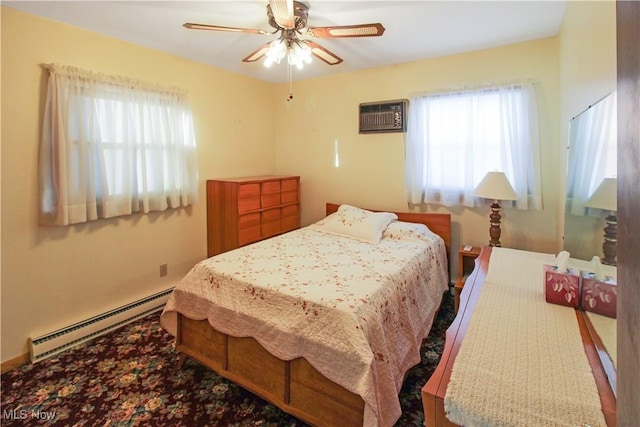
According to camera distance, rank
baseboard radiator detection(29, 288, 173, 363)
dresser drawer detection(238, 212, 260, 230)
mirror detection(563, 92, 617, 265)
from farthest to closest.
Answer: dresser drawer detection(238, 212, 260, 230) → baseboard radiator detection(29, 288, 173, 363) → mirror detection(563, 92, 617, 265)

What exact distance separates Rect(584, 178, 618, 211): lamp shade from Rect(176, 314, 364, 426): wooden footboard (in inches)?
48.1

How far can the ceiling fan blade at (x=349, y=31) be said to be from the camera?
183 centimetres

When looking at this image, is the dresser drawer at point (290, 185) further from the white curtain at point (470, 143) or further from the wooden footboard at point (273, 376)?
the wooden footboard at point (273, 376)

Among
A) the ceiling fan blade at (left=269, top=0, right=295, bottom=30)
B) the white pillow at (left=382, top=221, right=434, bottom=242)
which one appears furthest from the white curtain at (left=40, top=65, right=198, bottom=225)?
the white pillow at (left=382, top=221, right=434, bottom=242)

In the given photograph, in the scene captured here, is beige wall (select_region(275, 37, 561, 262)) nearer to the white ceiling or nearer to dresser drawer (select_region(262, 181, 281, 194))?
the white ceiling

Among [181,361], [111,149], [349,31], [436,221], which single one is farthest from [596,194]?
[111,149]

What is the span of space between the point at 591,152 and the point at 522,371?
935mm

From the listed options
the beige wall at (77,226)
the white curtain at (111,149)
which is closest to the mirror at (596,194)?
the white curtain at (111,149)

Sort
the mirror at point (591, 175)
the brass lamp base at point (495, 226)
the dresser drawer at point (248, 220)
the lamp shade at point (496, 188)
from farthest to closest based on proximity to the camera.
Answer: the dresser drawer at point (248, 220) → the brass lamp base at point (495, 226) → the lamp shade at point (496, 188) → the mirror at point (591, 175)

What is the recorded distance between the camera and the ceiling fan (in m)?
1.77

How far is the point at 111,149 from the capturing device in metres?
2.61

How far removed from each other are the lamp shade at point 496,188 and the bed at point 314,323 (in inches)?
28.8

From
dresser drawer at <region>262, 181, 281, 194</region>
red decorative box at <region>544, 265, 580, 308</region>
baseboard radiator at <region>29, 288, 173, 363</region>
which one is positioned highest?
dresser drawer at <region>262, 181, 281, 194</region>

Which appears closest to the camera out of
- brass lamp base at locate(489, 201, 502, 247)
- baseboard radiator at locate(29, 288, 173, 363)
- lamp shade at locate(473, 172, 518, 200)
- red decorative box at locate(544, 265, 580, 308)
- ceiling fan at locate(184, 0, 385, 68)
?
red decorative box at locate(544, 265, 580, 308)
